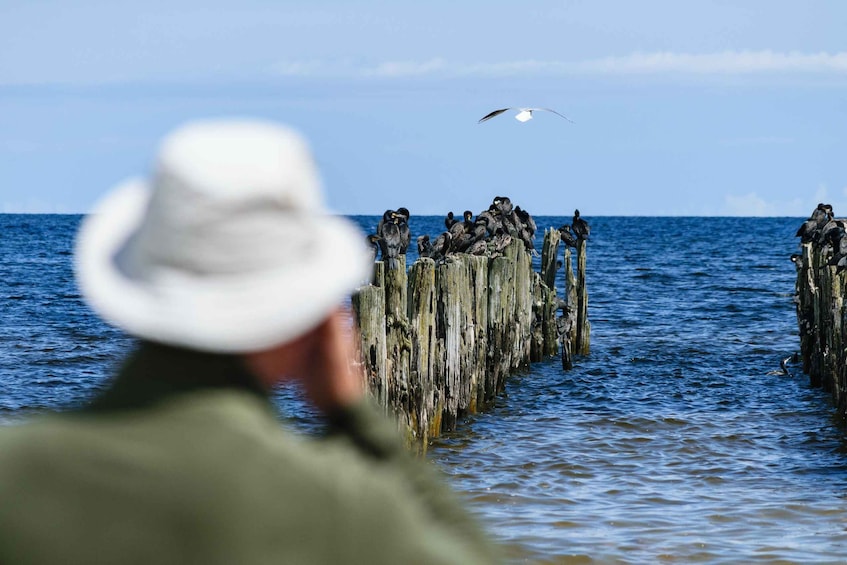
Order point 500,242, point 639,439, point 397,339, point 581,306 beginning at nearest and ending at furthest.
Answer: point 397,339
point 639,439
point 500,242
point 581,306

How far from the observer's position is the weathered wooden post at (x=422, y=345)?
10.2 metres

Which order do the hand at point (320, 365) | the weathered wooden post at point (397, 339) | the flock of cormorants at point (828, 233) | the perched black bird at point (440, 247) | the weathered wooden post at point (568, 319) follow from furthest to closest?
the weathered wooden post at point (568, 319)
the perched black bird at point (440, 247)
the flock of cormorants at point (828, 233)
the weathered wooden post at point (397, 339)
the hand at point (320, 365)

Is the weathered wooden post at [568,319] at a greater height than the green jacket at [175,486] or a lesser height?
lesser

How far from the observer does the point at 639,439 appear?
11859 mm

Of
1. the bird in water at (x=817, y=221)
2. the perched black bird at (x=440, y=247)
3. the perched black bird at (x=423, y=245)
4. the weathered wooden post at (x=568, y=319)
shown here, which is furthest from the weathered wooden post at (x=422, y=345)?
the bird in water at (x=817, y=221)

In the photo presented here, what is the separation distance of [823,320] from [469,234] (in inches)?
171

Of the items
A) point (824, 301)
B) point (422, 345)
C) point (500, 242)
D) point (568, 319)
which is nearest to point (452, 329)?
point (422, 345)

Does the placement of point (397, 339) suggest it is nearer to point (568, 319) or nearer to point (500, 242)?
point (500, 242)

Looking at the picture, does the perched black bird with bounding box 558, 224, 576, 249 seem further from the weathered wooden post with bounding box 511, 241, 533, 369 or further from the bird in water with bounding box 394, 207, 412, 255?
the bird in water with bounding box 394, 207, 412, 255

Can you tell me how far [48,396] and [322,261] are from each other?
15.2 metres

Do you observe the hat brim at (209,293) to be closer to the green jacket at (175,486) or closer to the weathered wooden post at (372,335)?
the green jacket at (175,486)

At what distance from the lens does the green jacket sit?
115cm

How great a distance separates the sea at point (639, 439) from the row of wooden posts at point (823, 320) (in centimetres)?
34

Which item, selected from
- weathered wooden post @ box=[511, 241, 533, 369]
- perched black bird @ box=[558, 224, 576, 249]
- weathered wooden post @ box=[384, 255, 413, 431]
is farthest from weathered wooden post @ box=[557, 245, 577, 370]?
weathered wooden post @ box=[384, 255, 413, 431]
